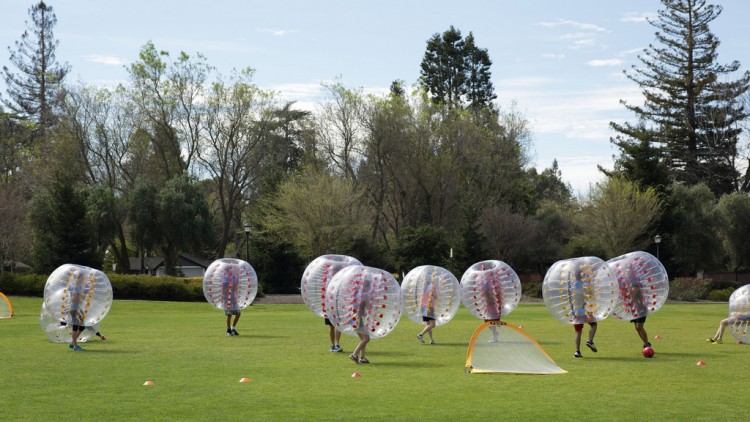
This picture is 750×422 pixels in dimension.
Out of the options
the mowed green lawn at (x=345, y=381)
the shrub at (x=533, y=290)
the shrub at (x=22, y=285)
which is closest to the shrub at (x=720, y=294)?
the shrub at (x=533, y=290)

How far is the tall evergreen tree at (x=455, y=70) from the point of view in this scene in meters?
93.7

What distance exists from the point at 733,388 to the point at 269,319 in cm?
2378

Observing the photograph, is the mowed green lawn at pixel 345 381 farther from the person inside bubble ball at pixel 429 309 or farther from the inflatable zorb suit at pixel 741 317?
the person inside bubble ball at pixel 429 309

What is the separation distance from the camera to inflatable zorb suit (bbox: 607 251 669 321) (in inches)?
806

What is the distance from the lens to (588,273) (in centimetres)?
1986

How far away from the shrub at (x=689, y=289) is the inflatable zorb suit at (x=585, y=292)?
40600 millimetres

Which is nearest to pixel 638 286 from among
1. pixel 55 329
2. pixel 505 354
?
pixel 505 354

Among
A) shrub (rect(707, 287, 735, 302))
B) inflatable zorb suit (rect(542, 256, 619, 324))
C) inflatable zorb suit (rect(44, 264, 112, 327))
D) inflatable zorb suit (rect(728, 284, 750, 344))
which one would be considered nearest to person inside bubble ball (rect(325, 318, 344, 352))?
inflatable zorb suit (rect(542, 256, 619, 324))

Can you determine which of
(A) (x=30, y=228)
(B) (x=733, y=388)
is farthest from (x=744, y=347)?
(A) (x=30, y=228)

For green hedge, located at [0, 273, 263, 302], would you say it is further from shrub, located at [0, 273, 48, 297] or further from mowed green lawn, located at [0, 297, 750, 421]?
mowed green lawn, located at [0, 297, 750, 421]

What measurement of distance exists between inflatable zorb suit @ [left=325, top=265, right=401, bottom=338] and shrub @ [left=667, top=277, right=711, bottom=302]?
144 ft

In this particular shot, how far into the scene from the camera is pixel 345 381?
51.9 feet

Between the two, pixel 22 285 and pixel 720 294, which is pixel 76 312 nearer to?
pixel 22 285

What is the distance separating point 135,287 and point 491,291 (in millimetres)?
31859
